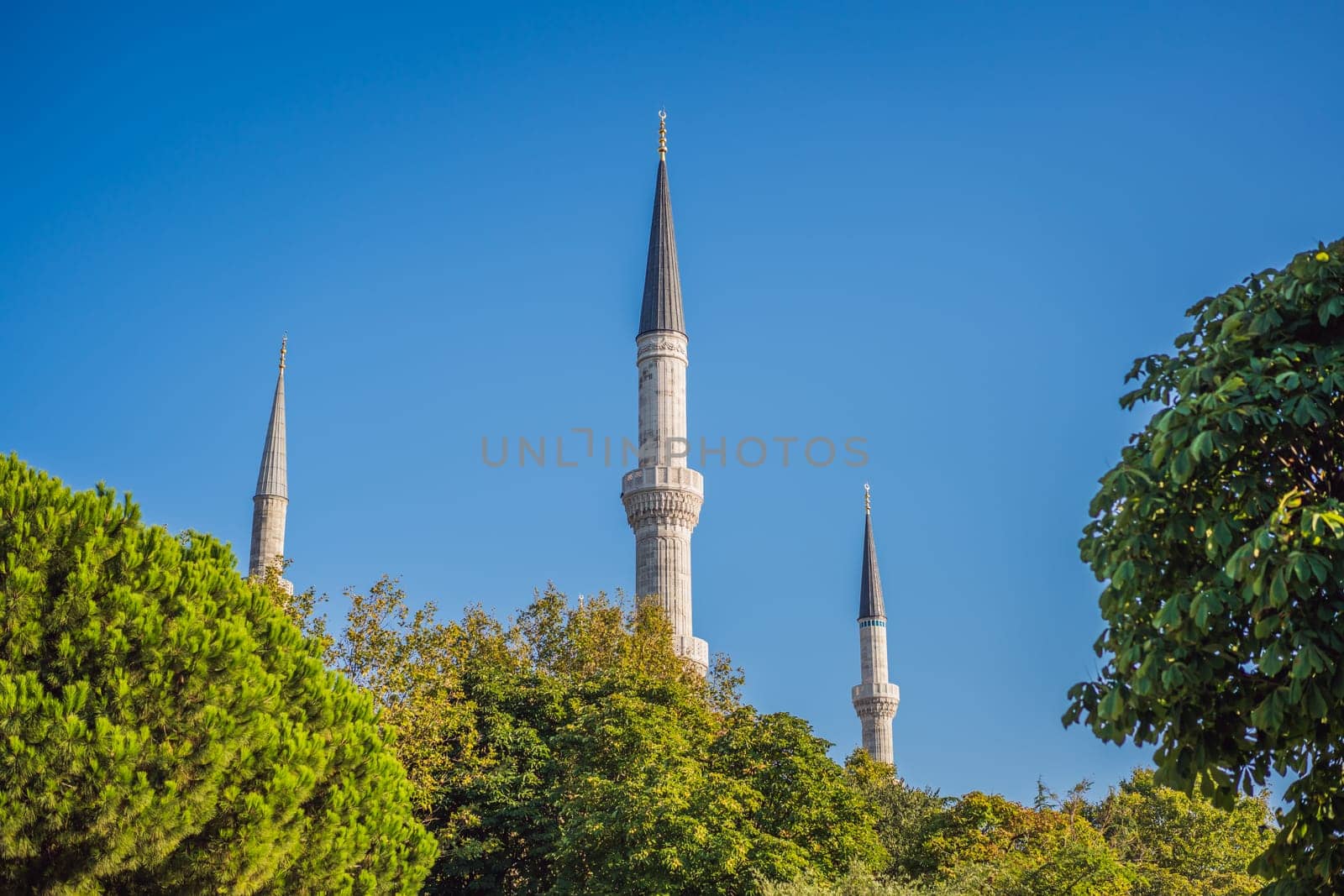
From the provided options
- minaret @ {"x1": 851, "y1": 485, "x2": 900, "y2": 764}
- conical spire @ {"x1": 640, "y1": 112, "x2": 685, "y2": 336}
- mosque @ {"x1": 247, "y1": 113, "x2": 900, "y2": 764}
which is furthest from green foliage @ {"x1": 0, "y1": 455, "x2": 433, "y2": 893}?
minaret @ {"x1": 851, "y1": 485, "x2": 900, "y2": 764}

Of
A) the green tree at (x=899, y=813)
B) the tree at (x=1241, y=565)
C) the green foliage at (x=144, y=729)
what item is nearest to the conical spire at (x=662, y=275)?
the green tree at (x=899, y=813)

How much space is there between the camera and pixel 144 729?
1518 centimetres

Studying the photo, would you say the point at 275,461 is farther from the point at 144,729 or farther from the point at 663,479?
the point at 144,729

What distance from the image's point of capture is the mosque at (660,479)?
1624 inches

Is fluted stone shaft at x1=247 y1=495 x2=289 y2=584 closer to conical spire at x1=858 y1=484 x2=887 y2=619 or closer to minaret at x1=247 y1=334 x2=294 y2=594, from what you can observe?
minaret at x1=247 y1=334 x2=294 y2=594

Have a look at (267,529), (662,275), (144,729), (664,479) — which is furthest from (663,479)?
(144,729)

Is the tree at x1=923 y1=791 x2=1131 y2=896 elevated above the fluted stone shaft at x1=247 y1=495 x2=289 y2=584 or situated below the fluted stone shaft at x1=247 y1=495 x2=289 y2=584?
below

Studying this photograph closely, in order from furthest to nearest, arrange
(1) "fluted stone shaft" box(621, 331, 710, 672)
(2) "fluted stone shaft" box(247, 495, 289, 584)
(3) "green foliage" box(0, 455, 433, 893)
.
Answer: (2) "fluted stone shaft" box(247, 495, 289, 584) < (1) "fluted stone shaft" box(621, 331, 710, 672) < (3) "green foliage" box(0, 455, 433, 893)

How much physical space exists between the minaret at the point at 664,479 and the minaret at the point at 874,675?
16.0 meters

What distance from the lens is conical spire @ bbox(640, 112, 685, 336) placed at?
43719mm

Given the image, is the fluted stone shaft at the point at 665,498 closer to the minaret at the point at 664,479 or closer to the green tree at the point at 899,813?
the minaret at the point at 664,479

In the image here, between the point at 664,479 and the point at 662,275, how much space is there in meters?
7.51

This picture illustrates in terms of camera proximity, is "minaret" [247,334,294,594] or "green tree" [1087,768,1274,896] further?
"minaret" [247,334,294,594]

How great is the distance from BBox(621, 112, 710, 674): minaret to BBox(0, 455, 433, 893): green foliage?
22.7 meters
